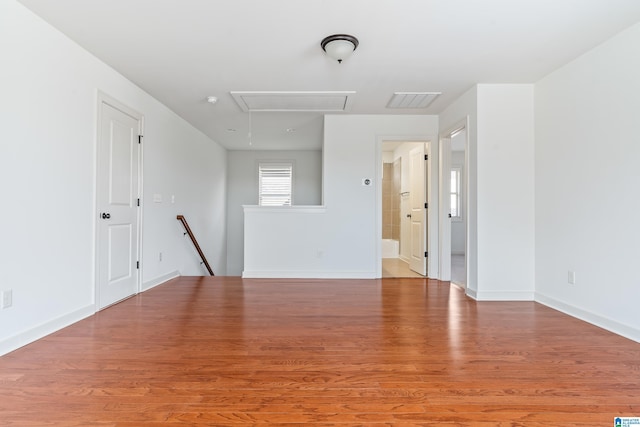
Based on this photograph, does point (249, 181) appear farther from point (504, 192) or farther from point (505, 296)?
point (505, 296)

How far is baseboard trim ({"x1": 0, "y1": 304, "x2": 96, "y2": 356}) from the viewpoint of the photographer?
6.91 feet

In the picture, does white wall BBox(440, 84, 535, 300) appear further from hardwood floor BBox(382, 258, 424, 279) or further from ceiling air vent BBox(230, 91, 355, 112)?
ceiling air vent BBox(230, 91, 355, 112)

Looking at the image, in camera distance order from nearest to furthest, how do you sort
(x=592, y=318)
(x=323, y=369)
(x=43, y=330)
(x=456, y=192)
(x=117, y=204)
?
1. (x=323, y=369)
2. (x=43, y=330)
3. (x=592, y=318)
4. (x=117, y=204)
5. (x=456, y=192)

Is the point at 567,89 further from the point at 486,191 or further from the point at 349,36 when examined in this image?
the point at 349,36

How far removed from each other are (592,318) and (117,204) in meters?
4.68

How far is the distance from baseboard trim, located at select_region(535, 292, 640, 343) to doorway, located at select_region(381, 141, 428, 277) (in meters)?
1.72

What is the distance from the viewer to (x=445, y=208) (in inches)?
181

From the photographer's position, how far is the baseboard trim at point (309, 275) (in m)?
4.66

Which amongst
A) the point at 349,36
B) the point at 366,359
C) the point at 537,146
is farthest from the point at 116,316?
the point at 537,146

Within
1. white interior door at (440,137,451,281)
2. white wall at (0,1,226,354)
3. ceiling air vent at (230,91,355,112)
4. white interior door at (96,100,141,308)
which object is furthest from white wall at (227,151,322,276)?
white wall at (0,1,226,354)

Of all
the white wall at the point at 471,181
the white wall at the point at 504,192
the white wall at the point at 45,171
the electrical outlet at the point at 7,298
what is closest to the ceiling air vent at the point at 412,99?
the white wall at the point at 471,181

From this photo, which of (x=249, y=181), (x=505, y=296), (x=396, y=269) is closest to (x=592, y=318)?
(x=505, y=296)

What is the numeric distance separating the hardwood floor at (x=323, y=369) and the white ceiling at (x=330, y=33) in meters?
2.39

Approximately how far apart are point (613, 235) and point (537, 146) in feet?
4.19
